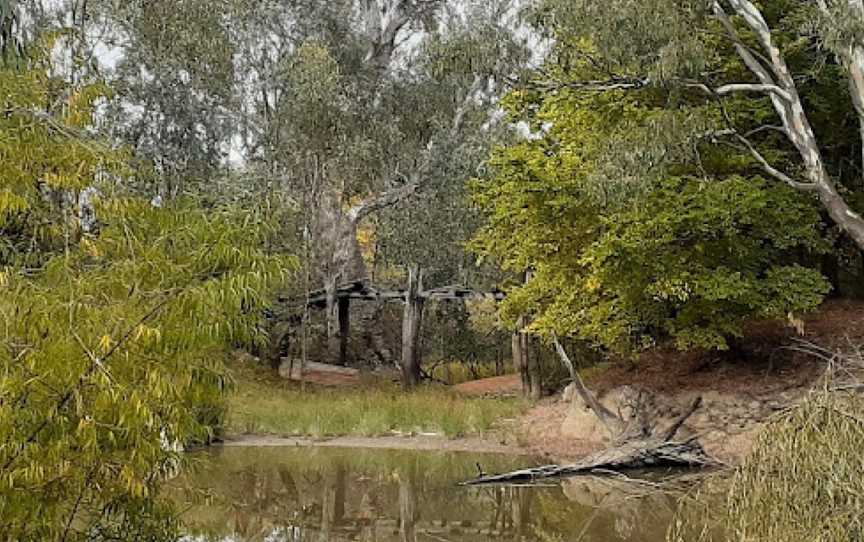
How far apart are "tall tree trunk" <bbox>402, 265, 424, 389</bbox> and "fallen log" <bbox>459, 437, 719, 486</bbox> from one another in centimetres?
1064

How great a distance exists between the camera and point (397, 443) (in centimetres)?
1528

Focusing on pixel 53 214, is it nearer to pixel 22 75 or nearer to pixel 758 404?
pixel 22 75

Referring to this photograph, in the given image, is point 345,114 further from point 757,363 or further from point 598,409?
point 757,363

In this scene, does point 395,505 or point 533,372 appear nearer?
point 395,505

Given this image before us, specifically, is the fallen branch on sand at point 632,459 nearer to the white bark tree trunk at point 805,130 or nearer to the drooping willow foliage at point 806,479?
the white bark tree trunk at point 805,130

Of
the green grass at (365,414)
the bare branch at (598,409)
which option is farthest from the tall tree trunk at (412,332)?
the bare branch at (598,409)

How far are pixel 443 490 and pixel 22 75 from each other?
6.69m

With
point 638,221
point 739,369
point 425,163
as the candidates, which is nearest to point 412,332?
point 425,163

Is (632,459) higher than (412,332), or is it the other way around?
(412,332)

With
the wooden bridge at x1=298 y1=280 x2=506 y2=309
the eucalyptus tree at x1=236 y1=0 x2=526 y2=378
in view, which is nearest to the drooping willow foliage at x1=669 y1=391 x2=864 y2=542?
the eucalyptus tree at x1=236 y1=0 x2=526 y2=378

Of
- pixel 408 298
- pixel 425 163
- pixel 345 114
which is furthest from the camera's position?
pixel 425 163

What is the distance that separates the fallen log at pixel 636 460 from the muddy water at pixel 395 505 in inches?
12.4

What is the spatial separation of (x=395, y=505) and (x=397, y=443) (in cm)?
484

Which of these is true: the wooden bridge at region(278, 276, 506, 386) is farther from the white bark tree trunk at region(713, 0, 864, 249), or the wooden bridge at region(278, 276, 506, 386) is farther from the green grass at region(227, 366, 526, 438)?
the white bark tree trunk at region(713, 0, 864, 249)
